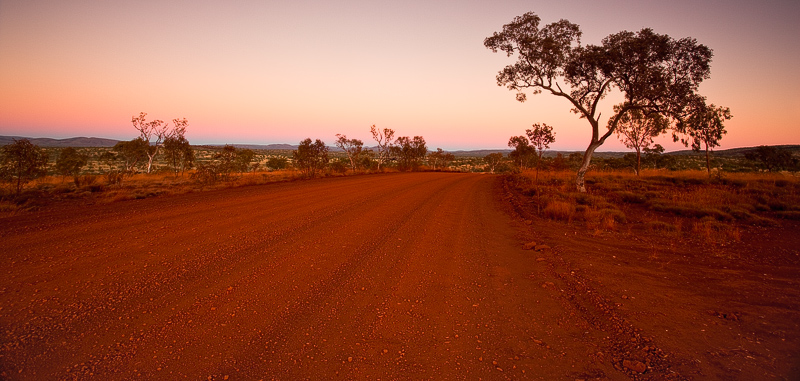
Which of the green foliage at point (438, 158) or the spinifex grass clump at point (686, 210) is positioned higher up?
the green foliage at point (438, 158)

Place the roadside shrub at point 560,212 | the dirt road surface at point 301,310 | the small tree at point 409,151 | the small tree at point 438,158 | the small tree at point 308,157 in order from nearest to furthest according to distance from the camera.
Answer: the dirt road surface at point 301,310
the roadside shrub at point 560,212
the small tree at point 308,157
the small tree at point 409,151
the small tree at point 438,158

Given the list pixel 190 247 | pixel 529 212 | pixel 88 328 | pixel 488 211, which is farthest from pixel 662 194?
pixel 88 328

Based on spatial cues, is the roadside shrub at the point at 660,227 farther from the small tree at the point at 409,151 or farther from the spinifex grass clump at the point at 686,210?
the small tree at the point at 409,151

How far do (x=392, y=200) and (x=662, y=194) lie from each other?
1143 cm

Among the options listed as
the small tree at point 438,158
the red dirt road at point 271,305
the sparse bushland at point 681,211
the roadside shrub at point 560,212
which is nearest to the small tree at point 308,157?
the sparse bushland at point 681,211

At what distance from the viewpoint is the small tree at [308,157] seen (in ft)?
83.4

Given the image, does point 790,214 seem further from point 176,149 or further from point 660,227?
point 176,149

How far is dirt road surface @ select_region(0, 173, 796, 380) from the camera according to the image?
3045mm

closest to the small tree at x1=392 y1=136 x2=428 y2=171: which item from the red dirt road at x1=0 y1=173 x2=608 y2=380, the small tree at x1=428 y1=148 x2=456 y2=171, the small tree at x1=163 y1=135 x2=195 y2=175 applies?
the small tree at x1=428 y1=148 x2=456 y2=171

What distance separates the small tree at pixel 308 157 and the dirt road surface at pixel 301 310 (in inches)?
711

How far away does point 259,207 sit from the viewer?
10664 mm

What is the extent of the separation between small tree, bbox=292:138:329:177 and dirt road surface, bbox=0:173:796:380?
18.1 meters

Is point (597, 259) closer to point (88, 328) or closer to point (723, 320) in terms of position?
point (723, 320)

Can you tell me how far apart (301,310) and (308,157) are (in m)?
22.6
